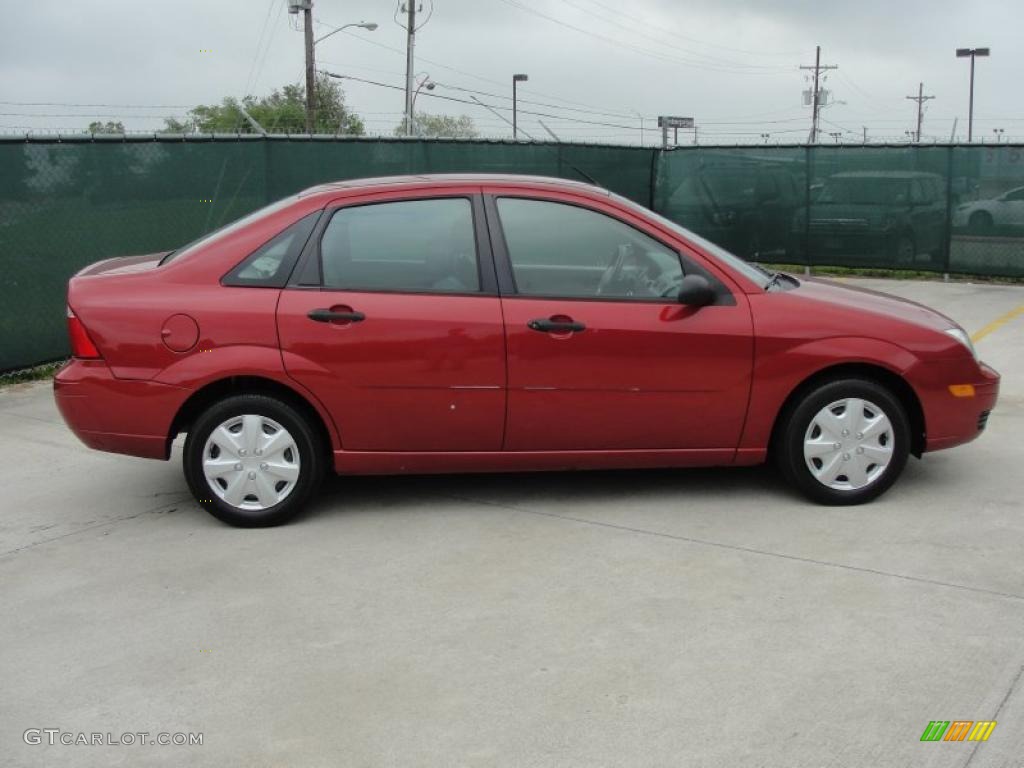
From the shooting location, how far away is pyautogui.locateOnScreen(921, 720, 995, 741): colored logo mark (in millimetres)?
3336

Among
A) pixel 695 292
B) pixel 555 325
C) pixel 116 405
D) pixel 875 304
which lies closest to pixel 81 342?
pixel 116 405

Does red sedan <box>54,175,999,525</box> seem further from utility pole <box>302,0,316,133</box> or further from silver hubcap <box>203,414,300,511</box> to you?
utility pole <box>302,0,316,133</box>

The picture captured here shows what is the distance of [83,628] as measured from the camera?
420cm

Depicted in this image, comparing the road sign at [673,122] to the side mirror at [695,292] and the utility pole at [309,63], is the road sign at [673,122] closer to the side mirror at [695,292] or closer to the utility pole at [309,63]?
the side mirror at [695,292]

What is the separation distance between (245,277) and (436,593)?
1.83m

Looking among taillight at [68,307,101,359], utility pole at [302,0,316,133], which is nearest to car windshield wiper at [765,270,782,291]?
taillight at [68,307,101,359]

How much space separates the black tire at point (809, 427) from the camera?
17.6 feet

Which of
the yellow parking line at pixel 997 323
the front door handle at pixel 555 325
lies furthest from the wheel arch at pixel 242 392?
the yellow parking line at pixel 997 323

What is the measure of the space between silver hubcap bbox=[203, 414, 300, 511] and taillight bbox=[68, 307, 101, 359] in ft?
2.25

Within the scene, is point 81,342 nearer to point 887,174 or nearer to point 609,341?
point 609,341

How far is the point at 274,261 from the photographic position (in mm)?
5289

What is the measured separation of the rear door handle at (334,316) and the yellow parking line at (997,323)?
22.5 ft

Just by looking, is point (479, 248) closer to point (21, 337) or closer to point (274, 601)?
point (274, 601)

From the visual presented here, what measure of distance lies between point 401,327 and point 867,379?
231cm
